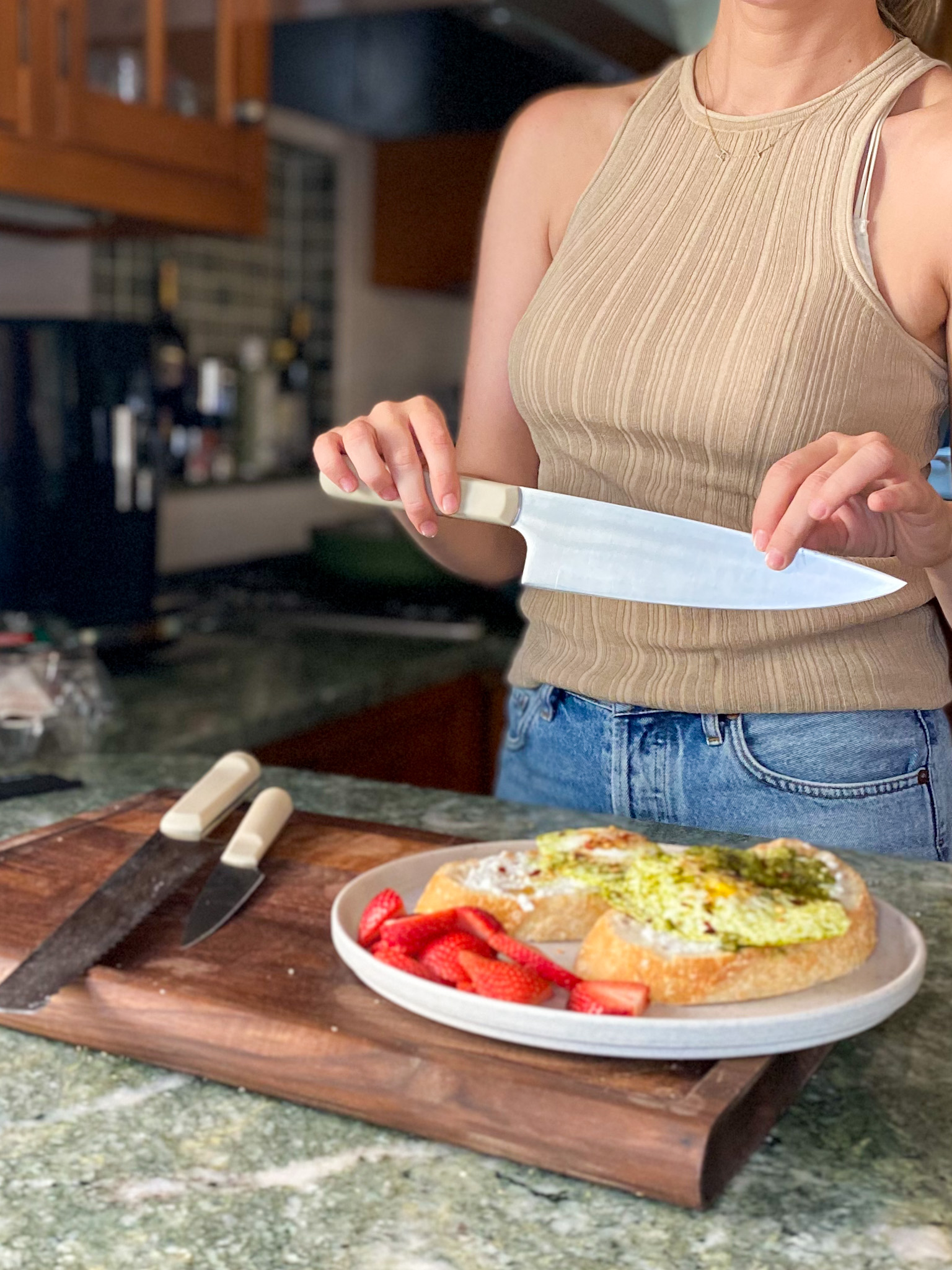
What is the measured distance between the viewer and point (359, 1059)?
62cm

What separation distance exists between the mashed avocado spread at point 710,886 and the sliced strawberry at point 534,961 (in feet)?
0.16

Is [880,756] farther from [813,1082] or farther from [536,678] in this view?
[813,1082]

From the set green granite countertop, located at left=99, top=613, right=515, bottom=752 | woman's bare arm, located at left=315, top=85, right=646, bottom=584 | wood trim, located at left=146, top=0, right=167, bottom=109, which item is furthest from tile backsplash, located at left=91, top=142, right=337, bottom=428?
woman's bare arm, located at left=315, top=85, right=646, bottom=584

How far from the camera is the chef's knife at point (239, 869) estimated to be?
769 millimetres

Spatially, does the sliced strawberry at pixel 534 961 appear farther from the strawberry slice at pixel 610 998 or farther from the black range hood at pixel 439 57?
the black range hood at pixel 439 57

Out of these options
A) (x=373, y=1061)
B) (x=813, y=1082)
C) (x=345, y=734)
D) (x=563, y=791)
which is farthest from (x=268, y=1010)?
(x=345, y=734)

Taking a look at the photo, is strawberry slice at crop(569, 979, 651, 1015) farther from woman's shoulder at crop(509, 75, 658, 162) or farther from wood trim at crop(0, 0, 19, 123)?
wood trim at crop(0, 0, 19, 123)

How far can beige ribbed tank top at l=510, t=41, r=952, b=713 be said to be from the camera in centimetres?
97

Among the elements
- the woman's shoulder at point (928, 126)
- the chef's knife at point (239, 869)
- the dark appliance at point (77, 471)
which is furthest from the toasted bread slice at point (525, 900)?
the dark appliance at point (77, 471)

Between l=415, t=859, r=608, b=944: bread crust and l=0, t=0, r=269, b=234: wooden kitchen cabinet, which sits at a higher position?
l=0, t=0, r=269, b=234: wooden kitchen cabinet

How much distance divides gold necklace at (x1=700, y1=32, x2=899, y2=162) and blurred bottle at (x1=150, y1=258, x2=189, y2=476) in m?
1.62

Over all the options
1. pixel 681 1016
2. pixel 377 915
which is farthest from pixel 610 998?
pixel 377 915

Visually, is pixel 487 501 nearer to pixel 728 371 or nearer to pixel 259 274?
pixel 728 371

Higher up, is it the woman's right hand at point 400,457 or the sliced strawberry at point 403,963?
the woman's right hand at point 400,457
